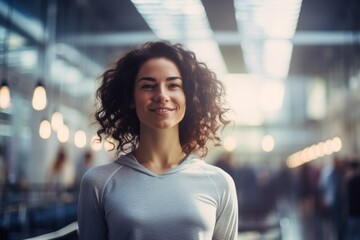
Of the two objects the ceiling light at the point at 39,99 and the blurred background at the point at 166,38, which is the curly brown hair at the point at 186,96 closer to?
the blurred background at the point at 166,38

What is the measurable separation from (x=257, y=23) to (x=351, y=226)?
220 inches

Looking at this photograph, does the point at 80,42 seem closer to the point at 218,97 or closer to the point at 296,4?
the point at 296,4

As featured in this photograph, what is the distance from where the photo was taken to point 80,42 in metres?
13.1

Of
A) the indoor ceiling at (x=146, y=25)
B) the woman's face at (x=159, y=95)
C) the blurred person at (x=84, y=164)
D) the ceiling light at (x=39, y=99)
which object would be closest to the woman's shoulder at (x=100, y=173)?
the woman's face at (x=159, y=95)

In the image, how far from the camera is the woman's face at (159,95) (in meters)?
1.26

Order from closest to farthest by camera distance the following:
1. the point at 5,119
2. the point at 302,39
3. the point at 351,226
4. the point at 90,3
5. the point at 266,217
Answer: the point at 351,226 → the point at 266,217 → the point at 5,119 → the point at 90,3 → the point at 302,39

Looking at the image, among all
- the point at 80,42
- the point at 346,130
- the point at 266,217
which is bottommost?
the point at 266,217

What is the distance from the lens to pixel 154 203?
3.94 feet

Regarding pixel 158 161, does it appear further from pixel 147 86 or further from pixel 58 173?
pixel 58 173

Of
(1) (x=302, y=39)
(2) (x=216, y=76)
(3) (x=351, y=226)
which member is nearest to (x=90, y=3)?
(1) (x=302, y=39)

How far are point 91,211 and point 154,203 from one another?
5.9 inches

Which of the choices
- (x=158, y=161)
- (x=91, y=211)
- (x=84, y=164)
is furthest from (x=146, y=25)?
(x=91, y=211)

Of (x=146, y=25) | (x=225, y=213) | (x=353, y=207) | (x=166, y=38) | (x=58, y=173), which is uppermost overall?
(x=146, y=25)

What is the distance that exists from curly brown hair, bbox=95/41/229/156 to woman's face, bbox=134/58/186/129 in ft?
0.15
